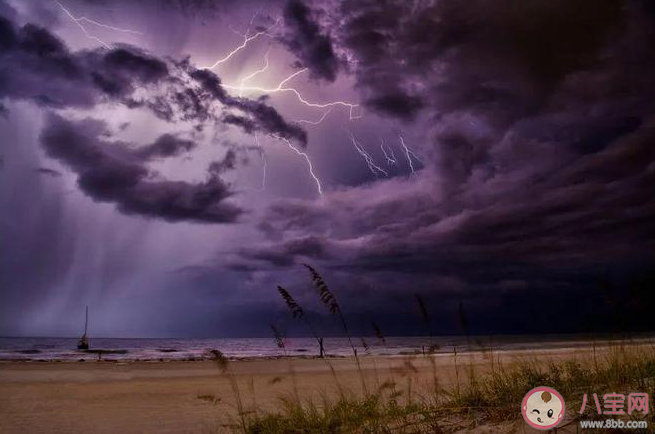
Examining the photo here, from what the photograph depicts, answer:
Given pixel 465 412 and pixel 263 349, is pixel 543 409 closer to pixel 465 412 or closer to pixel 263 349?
pixel 465 412

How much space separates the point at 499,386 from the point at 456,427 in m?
1.75

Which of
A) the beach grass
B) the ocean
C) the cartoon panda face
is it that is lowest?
the ocean

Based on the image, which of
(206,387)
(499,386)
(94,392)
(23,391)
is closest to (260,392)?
(206,387)

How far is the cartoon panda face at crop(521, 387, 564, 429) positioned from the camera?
11.8 ft

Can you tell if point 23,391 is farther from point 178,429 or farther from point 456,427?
point 456,427

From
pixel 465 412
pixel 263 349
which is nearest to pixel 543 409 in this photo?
pixel 465 412

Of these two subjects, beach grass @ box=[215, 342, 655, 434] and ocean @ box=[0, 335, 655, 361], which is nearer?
beach grass @ box=[215, 342, 655, 434]

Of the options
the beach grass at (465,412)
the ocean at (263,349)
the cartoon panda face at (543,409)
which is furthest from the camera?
the ocean at (263,349)

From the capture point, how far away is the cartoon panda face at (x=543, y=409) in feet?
11.8

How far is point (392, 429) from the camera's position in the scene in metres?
4.21

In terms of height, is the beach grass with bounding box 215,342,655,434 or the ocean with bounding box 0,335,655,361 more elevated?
the beach grass with bounding box 215,342,655,434

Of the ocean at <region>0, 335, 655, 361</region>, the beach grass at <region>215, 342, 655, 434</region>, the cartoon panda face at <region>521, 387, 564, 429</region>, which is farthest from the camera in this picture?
the ocean at <region>0, 335, 655, 361</region>

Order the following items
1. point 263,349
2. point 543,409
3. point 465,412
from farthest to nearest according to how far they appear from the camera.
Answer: point 263,349
point 465,412
point 543,409

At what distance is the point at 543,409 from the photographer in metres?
3.85
